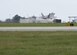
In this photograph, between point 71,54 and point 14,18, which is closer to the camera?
point 71,54

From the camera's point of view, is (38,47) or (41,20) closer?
(38,47)

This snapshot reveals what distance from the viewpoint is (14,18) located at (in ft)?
495

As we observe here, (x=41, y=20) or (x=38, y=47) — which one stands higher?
(x=38, y=47)

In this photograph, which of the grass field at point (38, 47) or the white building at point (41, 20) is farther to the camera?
the white building at point (41, 20)

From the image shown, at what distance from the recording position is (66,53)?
11367 mm

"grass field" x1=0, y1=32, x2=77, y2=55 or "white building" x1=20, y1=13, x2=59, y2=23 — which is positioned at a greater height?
"grass field" x1=0, y1=32, x2=77, y2=55

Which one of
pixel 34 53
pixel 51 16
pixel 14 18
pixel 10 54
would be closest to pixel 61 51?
pixel 34 53

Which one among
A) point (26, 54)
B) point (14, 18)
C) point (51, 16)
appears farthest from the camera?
point (14, 18)

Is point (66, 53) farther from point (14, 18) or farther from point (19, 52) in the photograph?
point (14, 18)

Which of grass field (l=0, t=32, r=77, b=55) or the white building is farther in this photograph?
the white building

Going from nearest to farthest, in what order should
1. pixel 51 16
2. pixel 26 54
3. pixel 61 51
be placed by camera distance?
pixel 26 54, pixel 61 51, pixel 51 16

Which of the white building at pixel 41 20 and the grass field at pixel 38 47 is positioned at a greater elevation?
the grass field at pixel 38 47

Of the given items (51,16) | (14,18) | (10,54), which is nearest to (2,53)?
(10,54)

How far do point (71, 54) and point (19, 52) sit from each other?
84.8 inches
